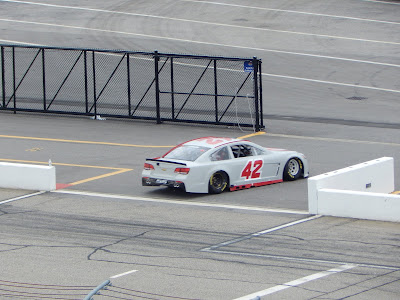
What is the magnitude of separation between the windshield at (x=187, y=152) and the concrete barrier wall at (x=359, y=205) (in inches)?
140

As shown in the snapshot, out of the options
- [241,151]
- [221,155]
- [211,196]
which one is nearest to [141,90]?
[241,151]

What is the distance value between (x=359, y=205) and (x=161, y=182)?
4.94 m

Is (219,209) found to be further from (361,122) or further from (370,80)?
(370,80)

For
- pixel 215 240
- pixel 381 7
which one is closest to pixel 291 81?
pixel 381 7

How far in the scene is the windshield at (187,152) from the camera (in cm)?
2167

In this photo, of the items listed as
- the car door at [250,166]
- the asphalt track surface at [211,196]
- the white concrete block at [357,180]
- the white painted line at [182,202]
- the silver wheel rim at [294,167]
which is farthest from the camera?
the silver wheel rim at [294,167]

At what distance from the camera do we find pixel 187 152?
2191 cm

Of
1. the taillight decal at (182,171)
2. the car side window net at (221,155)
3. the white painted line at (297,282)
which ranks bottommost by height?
the white painted line at (297,282)

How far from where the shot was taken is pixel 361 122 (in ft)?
103

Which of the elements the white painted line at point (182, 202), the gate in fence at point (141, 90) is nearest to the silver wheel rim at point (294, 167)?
the white painted line at point (182, 202)

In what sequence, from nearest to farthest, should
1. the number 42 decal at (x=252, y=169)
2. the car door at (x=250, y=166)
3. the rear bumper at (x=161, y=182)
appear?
the rear bumper at (x=161, y=182), the car door at (x=250, y=166), the number 42 decal at (x=252, y=169)

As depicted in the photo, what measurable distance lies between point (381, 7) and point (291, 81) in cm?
1528

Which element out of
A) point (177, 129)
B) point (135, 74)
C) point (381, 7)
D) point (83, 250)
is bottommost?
point (83, 250)

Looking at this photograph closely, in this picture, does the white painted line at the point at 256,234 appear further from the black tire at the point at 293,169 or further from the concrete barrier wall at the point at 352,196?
the black tire at the point at 293,169
